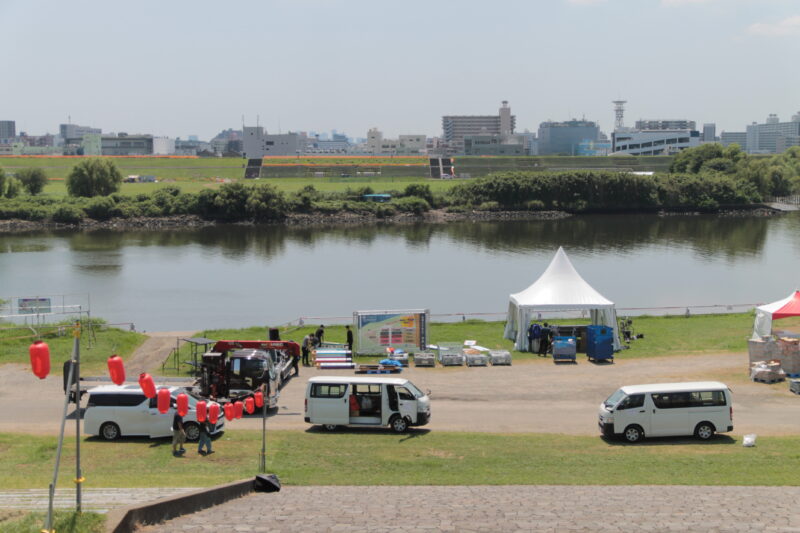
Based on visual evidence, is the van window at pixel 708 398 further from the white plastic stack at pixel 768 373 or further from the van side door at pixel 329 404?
the van side door at pixel 329 404

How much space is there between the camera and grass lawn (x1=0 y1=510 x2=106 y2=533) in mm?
9062

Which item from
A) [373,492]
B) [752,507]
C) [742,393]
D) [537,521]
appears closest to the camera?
[537,521]

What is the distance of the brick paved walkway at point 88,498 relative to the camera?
1030cm

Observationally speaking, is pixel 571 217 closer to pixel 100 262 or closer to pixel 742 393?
pixel 100 262

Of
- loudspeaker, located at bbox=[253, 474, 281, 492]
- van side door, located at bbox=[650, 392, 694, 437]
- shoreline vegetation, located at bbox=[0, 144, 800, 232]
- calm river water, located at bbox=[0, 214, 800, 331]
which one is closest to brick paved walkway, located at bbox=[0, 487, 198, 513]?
loudspeaker, located at bbox=[253, 474, 281, 492]

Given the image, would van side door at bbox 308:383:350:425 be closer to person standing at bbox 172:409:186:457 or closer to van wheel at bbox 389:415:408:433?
van wheel at bbox 389:415:408:433

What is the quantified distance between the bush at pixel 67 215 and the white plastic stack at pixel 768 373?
79.7 m

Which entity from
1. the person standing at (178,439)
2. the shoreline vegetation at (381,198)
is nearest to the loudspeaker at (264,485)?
the person standing at (178,439)

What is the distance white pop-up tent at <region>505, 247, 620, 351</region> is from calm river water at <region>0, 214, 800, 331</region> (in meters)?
12.2

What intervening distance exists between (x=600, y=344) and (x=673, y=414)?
8445 millimetres

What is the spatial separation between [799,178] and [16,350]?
376ft

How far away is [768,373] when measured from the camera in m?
22.1

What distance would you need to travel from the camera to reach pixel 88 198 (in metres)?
96.8

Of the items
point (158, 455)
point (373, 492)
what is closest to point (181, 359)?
point (158, 455)
